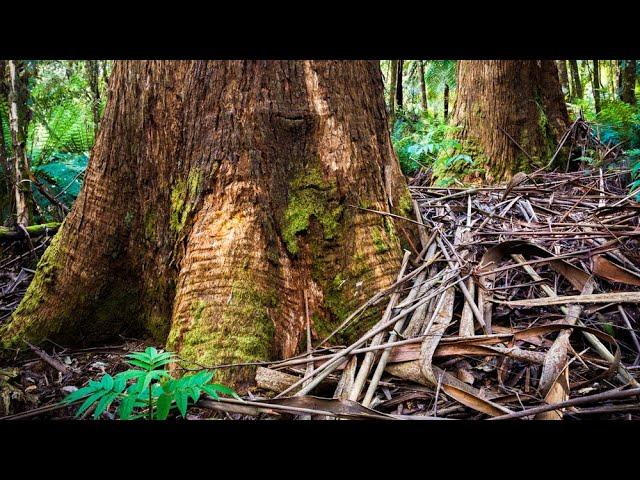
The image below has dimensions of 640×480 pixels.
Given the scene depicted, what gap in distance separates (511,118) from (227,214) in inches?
155

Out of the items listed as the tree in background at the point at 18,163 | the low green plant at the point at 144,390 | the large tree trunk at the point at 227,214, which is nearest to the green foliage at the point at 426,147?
the large tree trunk at the point at 227,214

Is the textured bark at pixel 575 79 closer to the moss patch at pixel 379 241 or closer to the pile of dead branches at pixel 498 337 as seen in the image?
the pile of dead branches at pixel 498 337

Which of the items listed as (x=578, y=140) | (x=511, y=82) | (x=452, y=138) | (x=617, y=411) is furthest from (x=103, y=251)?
(x=578, y=140)

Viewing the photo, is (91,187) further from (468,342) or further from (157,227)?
(468,342)

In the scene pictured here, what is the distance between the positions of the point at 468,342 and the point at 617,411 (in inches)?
21.0

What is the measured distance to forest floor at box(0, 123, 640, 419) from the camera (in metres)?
1.67


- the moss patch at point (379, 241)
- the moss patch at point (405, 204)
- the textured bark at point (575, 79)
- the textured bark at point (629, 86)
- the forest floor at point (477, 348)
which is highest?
the textured bark at point (575, 79)

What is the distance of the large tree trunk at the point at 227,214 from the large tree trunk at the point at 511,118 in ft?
8.90

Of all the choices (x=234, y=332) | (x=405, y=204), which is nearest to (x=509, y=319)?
(x=405, y=204)

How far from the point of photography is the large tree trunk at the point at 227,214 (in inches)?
91.5

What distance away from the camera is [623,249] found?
7.77 ft

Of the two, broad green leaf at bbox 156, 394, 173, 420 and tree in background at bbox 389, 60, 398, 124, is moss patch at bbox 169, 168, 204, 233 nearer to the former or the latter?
broad green leaf at bbox 156, 394, 173, 420

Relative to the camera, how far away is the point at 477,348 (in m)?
1.86

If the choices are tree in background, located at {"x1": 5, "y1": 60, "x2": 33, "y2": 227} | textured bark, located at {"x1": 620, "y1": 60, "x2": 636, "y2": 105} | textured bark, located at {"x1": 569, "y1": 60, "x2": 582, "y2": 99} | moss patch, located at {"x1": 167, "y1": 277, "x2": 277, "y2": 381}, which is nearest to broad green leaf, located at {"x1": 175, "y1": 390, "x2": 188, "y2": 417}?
moss patch, located at {"x1": 167, "y1": 277, "x2": 277, "y2": 381}
